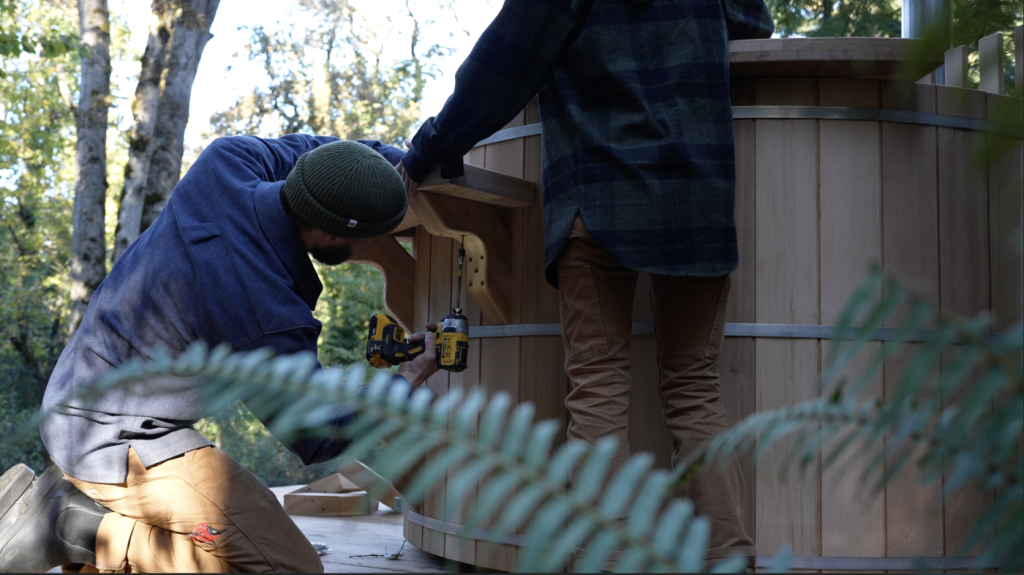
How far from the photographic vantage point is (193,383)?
178 cm

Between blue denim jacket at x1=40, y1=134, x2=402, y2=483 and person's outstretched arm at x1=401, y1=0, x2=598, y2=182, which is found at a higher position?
person's outstretched arm at x1=401, y1=0, x2=598, y2=182

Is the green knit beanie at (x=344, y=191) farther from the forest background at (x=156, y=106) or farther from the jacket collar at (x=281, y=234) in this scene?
the forest background at (x=156, y=106)

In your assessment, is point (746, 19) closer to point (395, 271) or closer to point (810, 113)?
point (810, 113)

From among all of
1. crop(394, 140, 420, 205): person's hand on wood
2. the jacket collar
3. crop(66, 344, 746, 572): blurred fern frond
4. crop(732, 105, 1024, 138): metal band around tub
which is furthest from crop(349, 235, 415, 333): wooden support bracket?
crop(66, 344, 746, 572): blurred fern frond

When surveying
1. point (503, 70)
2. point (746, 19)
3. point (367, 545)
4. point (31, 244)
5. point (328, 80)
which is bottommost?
point (367, 545)

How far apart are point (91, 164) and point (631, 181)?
638 cm

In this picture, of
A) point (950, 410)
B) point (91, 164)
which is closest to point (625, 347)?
point (950, 410)

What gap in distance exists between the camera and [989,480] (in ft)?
1.49

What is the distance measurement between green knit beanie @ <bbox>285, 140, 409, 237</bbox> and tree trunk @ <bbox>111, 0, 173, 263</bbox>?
500 cm

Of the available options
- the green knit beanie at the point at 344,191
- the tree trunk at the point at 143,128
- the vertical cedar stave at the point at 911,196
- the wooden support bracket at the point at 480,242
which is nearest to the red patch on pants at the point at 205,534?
the green knit beanie at the point at 344,191

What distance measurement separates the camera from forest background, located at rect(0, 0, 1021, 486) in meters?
6.85

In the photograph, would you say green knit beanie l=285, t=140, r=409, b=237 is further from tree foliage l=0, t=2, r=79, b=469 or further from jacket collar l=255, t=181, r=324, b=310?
tree foliage l=0, t=2, r=79, b=469

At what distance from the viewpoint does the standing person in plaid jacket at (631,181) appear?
1975 mm

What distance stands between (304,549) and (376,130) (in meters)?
15.2
